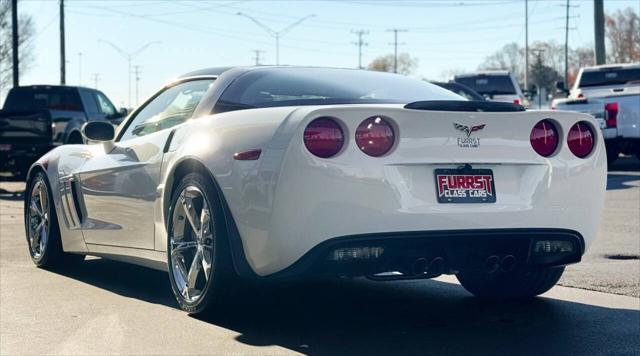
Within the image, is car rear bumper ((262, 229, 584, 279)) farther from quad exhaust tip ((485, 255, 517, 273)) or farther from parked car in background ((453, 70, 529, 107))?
parked car in background ((453, 70, 529, 107))

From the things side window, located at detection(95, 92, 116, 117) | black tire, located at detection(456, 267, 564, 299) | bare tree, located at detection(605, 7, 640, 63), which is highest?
bare tree, located at detection(605, 7, 640, 63)

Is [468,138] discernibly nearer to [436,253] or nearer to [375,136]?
[375,136]

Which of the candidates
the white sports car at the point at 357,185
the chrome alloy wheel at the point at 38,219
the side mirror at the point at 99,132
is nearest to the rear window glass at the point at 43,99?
the chrome alloy wheel at the point at 38,219

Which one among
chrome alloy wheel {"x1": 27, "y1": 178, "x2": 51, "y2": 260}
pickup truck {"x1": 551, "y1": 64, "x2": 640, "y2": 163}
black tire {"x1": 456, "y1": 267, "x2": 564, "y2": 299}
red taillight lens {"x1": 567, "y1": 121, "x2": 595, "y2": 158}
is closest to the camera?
red taillight lens {"x1": 567, "y1": 121, "x2": 595, "y2": 158}

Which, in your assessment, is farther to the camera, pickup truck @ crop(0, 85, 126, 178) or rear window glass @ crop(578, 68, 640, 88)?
rear window glass @ crop(578, 68, 640, 88)

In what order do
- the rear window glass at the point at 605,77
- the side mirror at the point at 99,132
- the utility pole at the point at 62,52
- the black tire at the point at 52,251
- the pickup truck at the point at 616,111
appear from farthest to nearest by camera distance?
the utility pole at the point at 62,52
the rear window glass at the point at 605,77
the pickup truck at the point at 616,111
the black tire at the point at 52,251
the side mirror at the point at 99,132

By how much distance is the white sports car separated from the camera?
4758 millimetres

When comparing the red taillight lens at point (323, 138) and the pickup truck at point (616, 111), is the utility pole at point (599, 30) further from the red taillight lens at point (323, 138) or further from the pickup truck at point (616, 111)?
the red taillight lens at point (323, 138)

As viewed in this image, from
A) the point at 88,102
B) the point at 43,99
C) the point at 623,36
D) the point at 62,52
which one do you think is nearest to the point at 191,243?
the point at 88,102

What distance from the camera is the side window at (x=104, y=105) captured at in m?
21.5

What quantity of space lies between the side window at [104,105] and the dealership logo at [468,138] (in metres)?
17.3

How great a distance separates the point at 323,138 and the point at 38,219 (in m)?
3.83

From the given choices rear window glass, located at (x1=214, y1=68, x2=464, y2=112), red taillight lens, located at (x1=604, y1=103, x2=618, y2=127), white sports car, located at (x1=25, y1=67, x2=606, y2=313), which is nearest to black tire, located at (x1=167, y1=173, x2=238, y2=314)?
white sports car, located at (x1=25, y1=67, x2=606, y2=313)

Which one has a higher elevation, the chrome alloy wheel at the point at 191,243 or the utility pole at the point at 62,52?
the utility pole at the point at 62,52
